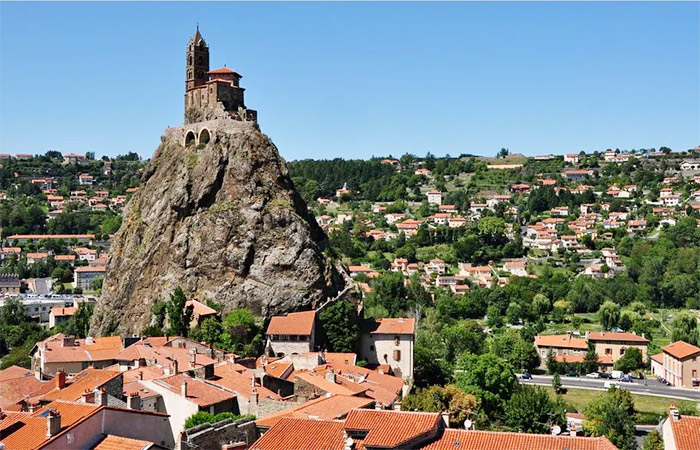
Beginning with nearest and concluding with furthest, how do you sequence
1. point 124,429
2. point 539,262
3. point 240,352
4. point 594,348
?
point 124,429, point 240,352, point 594,348, point 539,262

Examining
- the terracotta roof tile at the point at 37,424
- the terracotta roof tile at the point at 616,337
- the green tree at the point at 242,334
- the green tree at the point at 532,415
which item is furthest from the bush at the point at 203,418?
the terracotta roof tile at the point at 616,337

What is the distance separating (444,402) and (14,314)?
236 ft

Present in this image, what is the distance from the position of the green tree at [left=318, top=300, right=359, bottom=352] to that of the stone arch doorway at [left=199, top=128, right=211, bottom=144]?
21.4m

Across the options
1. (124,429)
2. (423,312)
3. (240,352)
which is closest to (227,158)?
(240,352)

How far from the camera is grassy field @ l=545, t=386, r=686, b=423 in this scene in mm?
62906

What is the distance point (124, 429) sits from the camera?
2477 centimetres

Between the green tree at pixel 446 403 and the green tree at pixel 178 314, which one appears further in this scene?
the green tree at pixel 178 314

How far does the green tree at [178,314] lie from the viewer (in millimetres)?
63875

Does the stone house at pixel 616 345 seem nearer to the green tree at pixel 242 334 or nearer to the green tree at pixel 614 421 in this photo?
the green tree at pixel 614 421

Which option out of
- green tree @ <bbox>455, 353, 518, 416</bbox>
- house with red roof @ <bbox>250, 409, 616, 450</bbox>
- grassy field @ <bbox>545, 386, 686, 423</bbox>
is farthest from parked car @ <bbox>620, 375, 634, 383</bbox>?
house with red roof @ <bbox>250, 409, 616, 450</bbox>

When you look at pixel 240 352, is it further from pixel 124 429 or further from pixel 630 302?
pixel 630 302

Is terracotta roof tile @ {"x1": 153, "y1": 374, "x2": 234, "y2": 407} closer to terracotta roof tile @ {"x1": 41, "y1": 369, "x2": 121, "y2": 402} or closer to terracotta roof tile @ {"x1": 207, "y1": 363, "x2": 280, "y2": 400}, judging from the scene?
terracotta roof tile @ {"x1": 207, "y1": 363, "x2": 280, "y2": 400}

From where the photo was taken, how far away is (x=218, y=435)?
27422mm

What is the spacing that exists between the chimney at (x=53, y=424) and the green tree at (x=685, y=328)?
270 ft
